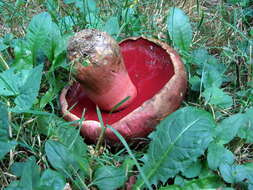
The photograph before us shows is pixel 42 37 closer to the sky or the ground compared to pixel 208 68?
closer to the sky

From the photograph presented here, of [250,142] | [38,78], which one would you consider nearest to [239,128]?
[250,142]

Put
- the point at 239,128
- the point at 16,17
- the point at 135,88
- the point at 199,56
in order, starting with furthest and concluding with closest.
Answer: the point at 16,17, the point at 199,56, the point at 135,88, the point at 239,128

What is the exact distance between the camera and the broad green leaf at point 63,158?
125 centimetres

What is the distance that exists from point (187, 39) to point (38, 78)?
71 cm

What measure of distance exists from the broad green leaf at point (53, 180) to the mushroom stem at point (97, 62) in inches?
15.1

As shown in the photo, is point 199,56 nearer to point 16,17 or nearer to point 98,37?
point 98,37

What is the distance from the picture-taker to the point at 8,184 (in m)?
1.27

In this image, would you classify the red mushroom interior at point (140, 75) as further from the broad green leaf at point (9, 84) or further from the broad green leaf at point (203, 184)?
the broad green leaf at point (203, 184)

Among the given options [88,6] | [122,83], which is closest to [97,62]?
[122,83]

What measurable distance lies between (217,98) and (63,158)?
25.0 inches

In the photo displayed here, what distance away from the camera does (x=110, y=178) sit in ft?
4.04

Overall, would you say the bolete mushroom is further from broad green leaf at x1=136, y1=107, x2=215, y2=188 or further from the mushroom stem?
broad green leaf at x1=136, y1=107, x2=215, y2=188

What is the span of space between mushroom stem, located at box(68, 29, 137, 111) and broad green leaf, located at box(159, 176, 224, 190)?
1.60ft

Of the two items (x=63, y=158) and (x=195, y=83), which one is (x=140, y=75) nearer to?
(x=195, y=83)
